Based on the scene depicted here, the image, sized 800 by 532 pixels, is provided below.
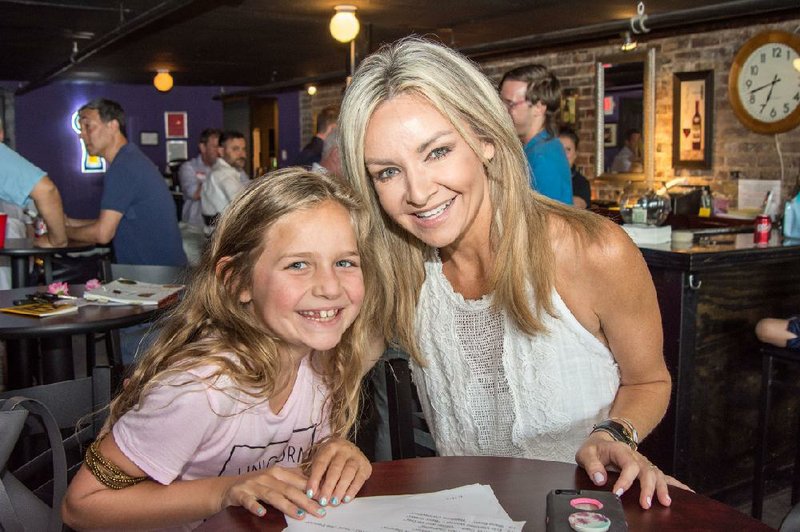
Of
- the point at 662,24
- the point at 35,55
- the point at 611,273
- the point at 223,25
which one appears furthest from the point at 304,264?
the point at 35,55

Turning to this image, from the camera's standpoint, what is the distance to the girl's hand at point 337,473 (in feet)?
3.97

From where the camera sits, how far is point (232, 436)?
1493mm

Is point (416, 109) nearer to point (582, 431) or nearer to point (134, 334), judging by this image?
point (582, 431)

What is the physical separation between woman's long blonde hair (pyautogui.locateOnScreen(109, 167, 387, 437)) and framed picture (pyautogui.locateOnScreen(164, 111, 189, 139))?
1434 cm

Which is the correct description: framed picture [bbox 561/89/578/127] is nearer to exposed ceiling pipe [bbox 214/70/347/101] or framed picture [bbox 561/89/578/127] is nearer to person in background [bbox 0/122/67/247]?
exposed ceiling pipe [bbox 214/70/347/101]

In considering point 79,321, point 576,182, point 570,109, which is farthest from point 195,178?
point 79,321

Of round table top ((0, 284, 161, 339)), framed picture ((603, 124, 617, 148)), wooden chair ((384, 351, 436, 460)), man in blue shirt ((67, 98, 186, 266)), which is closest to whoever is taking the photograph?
wooden chair ((384, 351, 436, 460))

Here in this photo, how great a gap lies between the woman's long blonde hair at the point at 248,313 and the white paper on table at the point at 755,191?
5.21 meters

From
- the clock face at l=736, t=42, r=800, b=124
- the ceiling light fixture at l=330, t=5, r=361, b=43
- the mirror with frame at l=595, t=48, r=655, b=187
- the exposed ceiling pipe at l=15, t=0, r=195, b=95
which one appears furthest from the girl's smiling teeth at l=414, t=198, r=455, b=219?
the mirror with frame at l=595, t=48, r=655, b=187

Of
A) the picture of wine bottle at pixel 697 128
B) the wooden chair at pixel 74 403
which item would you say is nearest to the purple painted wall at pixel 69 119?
the picture of wine bottle at pixel 697 128

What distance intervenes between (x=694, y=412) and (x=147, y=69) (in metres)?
Result: 10.8

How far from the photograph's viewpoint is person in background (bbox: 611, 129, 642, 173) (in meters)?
7.25

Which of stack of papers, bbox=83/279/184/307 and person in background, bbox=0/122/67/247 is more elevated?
person in background, bbox=0/122/67/247

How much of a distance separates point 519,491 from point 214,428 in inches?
21.3
